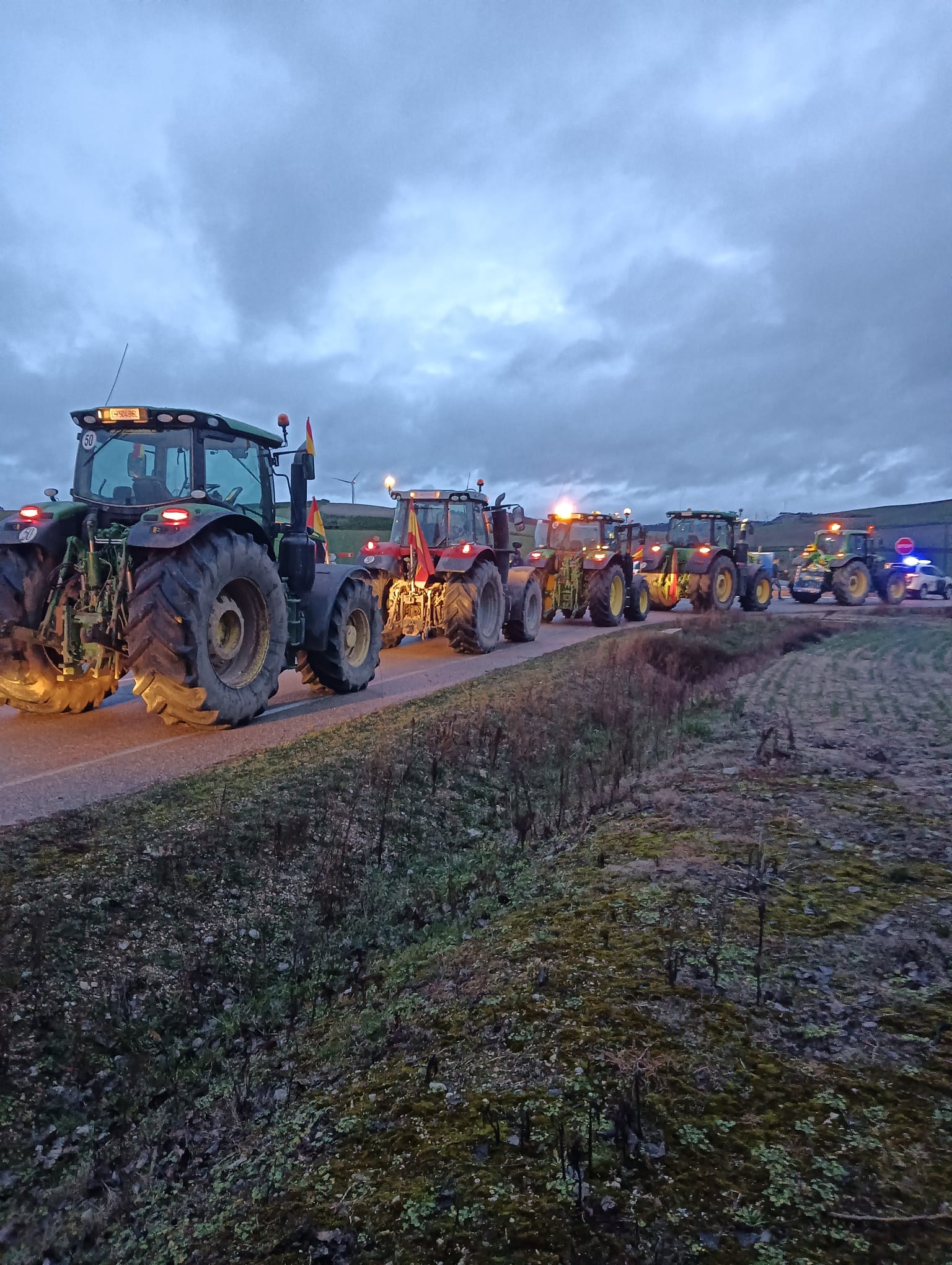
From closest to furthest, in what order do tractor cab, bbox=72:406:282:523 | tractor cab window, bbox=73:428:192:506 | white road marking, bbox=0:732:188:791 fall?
white road marking, bbox=0:732:188:791, tractor cab, bbox=72:406:282:523, tractor cab window, bbox=73:428:192:506

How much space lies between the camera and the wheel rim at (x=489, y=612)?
13.3m

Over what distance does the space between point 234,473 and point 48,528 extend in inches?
65.4

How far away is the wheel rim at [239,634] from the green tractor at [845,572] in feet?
78.4

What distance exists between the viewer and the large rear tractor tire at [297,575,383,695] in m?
8.94

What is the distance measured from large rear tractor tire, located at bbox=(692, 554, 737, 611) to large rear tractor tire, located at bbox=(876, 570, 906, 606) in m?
8.41

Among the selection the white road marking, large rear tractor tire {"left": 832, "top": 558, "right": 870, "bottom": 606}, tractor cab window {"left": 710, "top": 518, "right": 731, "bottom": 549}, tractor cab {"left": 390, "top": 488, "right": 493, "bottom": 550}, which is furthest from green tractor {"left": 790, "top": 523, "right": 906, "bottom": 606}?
the white road marking

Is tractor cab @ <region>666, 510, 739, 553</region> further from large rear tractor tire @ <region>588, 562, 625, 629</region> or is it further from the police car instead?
the police car

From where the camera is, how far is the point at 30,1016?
9.71ft

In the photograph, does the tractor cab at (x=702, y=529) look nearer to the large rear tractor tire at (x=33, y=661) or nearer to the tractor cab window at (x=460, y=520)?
the tractor cab window at (x=460, y=520)

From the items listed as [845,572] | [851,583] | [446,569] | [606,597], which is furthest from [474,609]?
[851,583]

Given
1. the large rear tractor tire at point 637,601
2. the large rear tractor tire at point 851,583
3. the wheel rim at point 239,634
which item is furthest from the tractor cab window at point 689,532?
the wheel rim at point 239,634

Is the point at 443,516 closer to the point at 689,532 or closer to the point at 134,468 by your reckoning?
the point at 134,468

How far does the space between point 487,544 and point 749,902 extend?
1102 cm

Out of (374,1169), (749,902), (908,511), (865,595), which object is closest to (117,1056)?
(374,1169)
